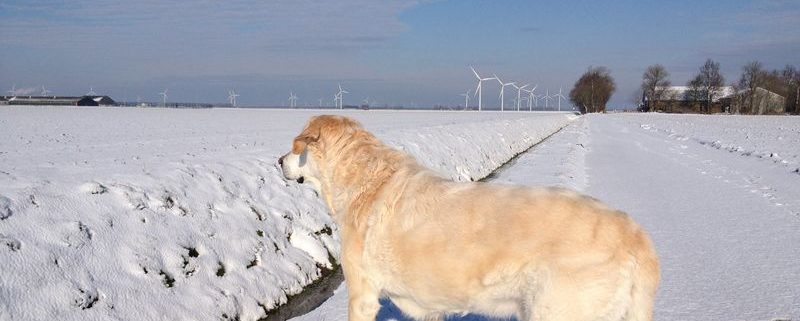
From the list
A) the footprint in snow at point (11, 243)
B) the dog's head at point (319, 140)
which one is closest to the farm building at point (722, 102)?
the dog's head at point (319, 140)

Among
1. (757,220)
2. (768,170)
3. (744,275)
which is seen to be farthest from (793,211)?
(768,170)

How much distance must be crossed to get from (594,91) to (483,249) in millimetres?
176241

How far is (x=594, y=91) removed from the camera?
170 metres

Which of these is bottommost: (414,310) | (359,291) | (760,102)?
(414,310)

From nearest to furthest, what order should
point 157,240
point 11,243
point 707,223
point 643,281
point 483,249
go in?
1. point 643,281
2. point 483,249
3. point 11,243
4. point 157,240
5. point 707,223

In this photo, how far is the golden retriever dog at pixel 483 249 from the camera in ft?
11.2

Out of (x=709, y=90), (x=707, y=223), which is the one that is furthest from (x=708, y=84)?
(x=707, y=223)

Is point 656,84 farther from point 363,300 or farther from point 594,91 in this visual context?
point 363,300

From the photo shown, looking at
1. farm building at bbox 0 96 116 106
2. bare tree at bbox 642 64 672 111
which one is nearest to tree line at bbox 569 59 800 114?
bare tree at bbox 642 64 672 111

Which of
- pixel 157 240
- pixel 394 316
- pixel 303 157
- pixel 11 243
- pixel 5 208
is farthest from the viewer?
pixel 394 316

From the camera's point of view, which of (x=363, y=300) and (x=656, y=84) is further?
(x=656, y=84)

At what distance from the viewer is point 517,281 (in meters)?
3.55

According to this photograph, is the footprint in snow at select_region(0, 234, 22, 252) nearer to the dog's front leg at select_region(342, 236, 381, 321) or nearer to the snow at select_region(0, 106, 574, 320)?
the snow at select_region(0, 106, 574, 320)

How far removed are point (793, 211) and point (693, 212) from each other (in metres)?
1.85
